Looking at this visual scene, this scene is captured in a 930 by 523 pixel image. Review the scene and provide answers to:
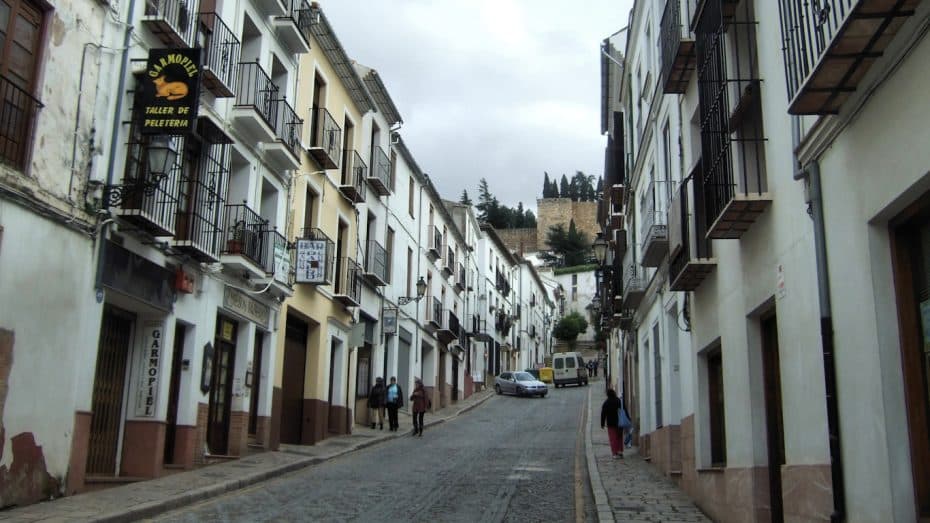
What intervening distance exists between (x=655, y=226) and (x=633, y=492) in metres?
4.27

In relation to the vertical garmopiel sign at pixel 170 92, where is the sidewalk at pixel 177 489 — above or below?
below

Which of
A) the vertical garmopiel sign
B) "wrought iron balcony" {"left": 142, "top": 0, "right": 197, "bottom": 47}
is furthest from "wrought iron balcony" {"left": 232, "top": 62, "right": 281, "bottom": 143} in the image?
the vertical garmopiel sign

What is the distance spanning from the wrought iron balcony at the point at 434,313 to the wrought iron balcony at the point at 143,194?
68.9 feet

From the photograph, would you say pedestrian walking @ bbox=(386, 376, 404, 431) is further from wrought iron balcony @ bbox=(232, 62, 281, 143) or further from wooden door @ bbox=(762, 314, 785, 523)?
wooden door @ bbox=(762, 314, 785, 523)

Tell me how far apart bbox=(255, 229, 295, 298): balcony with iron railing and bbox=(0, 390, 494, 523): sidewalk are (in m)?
3.33

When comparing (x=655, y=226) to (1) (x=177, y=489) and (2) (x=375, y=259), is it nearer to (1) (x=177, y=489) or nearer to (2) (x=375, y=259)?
(1) (x=177, y=489)

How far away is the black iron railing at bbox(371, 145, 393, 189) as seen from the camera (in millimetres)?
25250

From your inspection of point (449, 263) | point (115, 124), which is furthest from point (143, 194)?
point (449, 263)

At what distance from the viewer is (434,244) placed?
34.5 meters

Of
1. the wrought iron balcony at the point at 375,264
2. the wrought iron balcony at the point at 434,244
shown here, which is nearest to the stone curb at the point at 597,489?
the wrought iron balcony at the point at 375,264

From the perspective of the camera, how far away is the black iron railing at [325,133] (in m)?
20.2

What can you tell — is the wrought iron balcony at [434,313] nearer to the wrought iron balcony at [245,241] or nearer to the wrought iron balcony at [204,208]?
the wrought iron balcony at [245,241]

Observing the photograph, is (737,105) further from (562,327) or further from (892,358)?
(562,327)

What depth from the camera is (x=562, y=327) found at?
7862 cm
